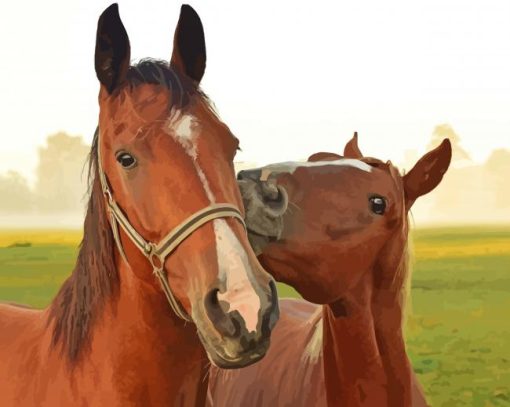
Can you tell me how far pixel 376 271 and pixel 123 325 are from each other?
1.24 meters

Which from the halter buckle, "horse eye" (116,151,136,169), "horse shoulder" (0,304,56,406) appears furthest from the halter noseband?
"horse shoulder" (0,304,56,406)

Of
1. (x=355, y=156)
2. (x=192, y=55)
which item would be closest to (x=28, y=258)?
(x=355, y=156)

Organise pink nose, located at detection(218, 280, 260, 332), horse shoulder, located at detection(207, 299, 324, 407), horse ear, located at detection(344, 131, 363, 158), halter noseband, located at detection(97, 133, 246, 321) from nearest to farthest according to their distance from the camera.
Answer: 1. pink nose, located at detection(218, 280, 260, 332)
2. halter noseband, located at detection(97, 133, 246, 321)
3. horse shoulder, located at detection(207, 299, 324, 407)
4. horse ear, located at detection(344, 131, 363, 158)

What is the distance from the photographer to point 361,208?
9.94 feet

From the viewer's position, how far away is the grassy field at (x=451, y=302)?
8594 mm

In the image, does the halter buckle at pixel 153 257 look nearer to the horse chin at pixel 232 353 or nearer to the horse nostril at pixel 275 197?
the horse chin at pixel 232 353

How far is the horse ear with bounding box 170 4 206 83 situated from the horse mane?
0.07 meters

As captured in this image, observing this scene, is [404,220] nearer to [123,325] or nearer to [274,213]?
[274,213]

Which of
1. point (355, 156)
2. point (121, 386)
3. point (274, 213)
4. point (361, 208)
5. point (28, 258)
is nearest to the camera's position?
point (121, 386)

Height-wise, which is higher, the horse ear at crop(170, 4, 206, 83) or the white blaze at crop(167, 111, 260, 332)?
the horse ear at crop(170, 4, 206, 83)

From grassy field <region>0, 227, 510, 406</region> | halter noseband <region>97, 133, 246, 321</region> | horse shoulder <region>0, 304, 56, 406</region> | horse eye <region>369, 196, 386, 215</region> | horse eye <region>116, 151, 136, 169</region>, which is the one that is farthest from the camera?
A: grassy field <region>0, 227, 510, 406</region>

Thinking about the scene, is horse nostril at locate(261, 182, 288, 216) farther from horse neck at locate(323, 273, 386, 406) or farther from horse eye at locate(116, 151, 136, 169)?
horse eye at locate(116, 151, 136, 169)

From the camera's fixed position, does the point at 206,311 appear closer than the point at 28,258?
Yes

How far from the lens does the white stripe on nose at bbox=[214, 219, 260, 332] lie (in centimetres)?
191
